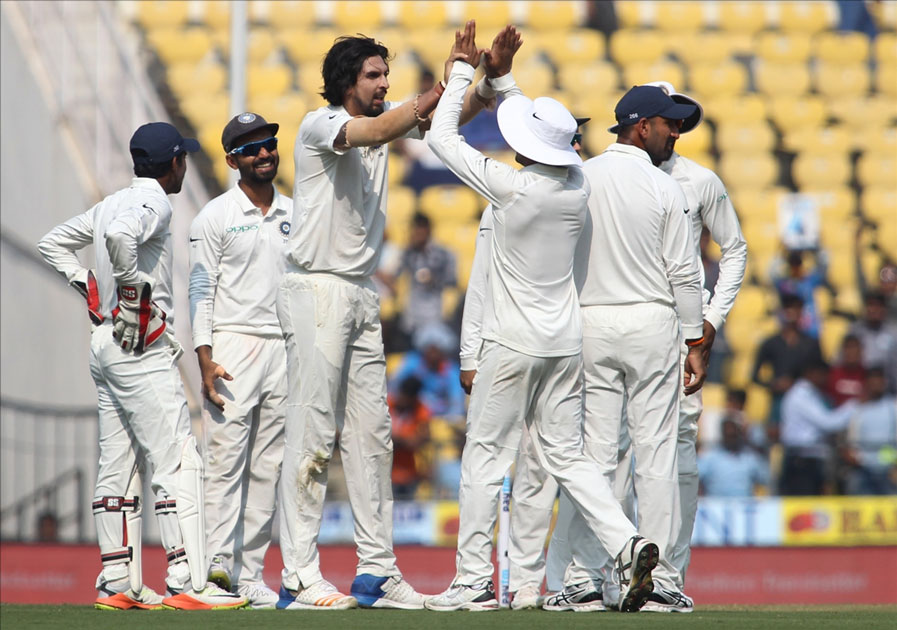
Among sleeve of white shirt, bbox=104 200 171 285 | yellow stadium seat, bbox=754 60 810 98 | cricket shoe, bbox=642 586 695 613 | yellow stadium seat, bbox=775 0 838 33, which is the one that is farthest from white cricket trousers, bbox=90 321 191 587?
yellow stadium seat, bbox=775 0 838 33

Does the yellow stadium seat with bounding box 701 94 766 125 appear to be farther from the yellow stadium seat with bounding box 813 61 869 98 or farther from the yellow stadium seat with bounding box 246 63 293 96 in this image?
the yellow stadium seat with bounding box 246 63 293 96

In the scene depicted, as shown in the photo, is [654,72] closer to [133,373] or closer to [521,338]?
[521,338]

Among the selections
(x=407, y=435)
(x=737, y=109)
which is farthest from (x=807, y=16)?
(x=407, y=435)

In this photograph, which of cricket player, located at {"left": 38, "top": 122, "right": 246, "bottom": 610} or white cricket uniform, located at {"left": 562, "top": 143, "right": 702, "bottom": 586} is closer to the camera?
cricket player, located at {"left": 38, "top": 122, "right": 246, "bottom": 610}

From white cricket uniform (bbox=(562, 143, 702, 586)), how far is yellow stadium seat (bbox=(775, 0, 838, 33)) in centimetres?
1026

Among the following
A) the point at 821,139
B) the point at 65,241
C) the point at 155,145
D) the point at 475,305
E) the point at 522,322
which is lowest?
the point at 522,322

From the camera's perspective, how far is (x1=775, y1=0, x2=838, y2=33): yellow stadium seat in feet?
49.5

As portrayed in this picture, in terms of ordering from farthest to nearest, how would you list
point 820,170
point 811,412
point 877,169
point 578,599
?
point 877,169 < point 820,170 < point 811,412 < point 578,599

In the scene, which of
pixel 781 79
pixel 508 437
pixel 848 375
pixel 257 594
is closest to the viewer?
pixel 508 437

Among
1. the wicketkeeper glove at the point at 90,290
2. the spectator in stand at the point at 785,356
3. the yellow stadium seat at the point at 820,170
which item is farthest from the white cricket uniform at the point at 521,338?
the yellow stadium seat at the point at 820,170

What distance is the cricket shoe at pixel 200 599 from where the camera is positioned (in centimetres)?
540

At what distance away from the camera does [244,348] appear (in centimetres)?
631

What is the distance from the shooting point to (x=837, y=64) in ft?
48.6

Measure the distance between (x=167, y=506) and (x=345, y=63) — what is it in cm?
196
